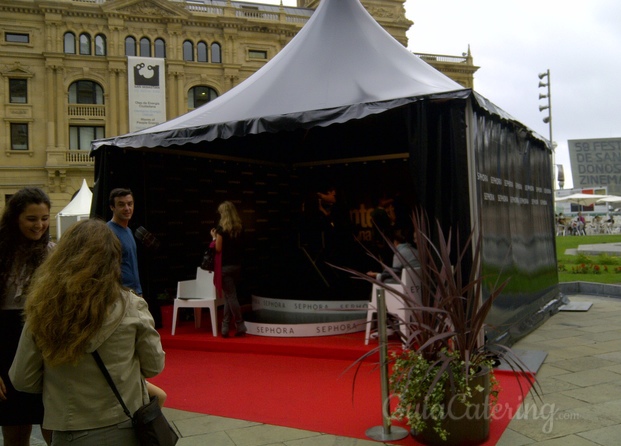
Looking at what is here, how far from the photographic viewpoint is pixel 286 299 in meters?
7.55

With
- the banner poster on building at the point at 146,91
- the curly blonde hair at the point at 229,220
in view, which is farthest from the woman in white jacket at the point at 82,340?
the banner poster on building at the point at 146,91

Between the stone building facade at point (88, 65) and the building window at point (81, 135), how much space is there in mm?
63

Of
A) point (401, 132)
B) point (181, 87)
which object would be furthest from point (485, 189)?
point (181, 87)

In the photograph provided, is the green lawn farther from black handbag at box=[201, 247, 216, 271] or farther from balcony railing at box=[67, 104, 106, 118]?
balcony railing at box=[67, 104, 106, 118]

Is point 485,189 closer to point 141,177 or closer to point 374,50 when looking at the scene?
point 374,50

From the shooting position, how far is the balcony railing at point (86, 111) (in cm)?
3722

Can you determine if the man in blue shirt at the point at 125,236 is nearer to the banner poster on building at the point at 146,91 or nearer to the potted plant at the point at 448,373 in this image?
the potted plant at the point at 448,373

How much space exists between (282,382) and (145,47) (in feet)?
123

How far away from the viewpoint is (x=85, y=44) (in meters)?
37.7

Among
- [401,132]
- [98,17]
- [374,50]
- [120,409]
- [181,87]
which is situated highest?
[98,17]

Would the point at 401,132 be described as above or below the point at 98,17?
below

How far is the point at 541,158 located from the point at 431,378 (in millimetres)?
6611

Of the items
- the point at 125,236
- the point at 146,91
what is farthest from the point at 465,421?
the point at 146,91

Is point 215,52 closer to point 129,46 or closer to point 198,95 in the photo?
point 198,95
